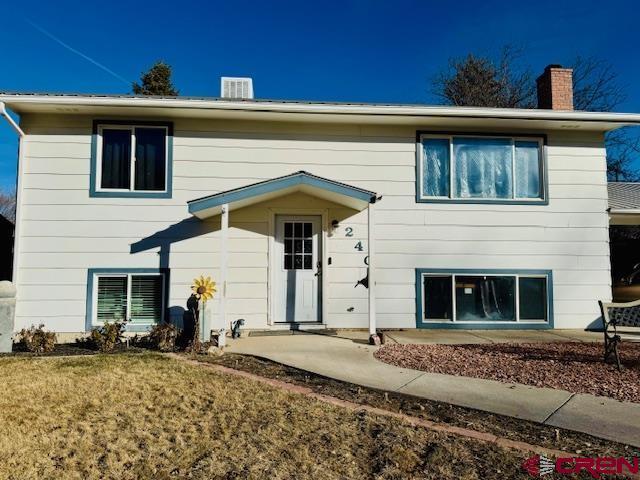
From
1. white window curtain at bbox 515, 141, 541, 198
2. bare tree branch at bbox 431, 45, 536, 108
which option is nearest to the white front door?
white window curtain at bbox 515, 141, 541, 198

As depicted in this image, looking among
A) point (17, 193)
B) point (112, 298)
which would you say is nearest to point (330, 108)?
point (112, 298)

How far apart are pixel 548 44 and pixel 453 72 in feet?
24.4

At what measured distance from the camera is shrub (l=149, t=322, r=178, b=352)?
6289mm

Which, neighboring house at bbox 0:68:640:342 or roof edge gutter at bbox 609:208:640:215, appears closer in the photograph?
neighboring house at bbox 0:68:640:342

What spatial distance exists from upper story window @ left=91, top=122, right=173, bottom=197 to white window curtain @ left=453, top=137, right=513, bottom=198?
538 cm

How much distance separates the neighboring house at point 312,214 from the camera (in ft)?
24.8

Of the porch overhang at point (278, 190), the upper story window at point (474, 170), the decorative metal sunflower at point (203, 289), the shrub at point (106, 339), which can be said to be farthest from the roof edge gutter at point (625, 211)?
the shrub at point (106, 339)

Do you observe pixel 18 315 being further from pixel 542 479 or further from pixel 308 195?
pixel 542 479

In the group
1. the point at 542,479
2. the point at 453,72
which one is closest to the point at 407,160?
the point at 542,479

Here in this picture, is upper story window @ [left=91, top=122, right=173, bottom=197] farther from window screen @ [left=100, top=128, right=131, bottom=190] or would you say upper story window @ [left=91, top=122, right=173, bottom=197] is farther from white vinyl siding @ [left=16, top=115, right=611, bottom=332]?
white vinyl siding @ [left=16, top=115, right=611, bottom=332]

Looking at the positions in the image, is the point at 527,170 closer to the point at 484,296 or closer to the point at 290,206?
the point at 484,296

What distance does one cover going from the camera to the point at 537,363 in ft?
18.0

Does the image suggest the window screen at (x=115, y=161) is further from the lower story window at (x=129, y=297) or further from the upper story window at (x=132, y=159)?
the lower story window at (x=129, y=297)

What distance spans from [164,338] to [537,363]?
198 inches
